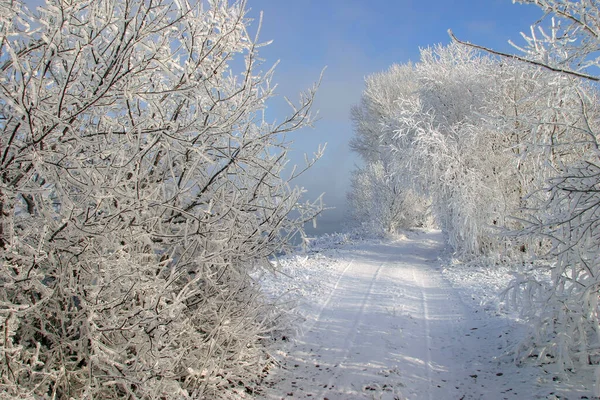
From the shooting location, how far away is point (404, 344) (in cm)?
544

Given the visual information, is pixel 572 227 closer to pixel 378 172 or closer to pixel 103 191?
pixel 103 191

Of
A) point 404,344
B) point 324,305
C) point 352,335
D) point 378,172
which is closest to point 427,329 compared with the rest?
point 404,344

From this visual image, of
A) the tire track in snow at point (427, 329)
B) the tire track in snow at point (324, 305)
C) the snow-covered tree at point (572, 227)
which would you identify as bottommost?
the tire track in snow at point (427, 329)

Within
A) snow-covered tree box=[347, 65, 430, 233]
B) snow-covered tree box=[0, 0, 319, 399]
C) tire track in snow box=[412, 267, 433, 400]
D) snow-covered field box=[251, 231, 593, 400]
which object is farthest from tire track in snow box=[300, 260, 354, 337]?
snow-covered tree box=[347, 65, 430, 233]

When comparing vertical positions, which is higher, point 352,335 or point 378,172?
point 378,172

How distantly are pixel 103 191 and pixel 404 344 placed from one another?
4675mm

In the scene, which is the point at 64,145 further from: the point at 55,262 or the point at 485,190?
the point at 485,190

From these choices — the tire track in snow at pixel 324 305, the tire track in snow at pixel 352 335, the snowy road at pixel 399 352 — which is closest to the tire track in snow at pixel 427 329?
the snowy road at pixel 399 352

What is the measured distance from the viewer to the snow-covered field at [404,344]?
4.16 m

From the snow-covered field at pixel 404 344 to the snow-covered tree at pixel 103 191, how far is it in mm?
1662

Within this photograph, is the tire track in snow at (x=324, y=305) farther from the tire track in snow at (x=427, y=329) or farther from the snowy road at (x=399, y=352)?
the tire track in snow at (x=427, y=329)

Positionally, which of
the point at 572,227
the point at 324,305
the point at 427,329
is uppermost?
the point at 572,227

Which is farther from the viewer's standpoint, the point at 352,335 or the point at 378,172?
the point at 378,172

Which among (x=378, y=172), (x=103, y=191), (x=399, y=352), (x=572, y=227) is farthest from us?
(x=378, y=172)
